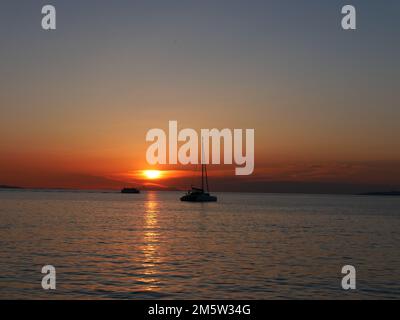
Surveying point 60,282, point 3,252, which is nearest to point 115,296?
point 60,282

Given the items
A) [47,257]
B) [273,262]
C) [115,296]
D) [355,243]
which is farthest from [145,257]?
[355,243]

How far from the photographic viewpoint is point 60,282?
2856cm

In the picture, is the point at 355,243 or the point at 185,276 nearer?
the point at 185,276

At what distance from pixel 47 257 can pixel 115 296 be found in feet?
54.6

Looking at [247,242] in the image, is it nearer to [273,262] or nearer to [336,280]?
[273,262]

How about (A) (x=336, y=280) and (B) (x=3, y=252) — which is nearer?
(A) (x=336, y=280)

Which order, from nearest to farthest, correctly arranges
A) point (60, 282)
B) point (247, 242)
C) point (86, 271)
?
point (60, 282)
point (86, 271)
point (247, 242)
